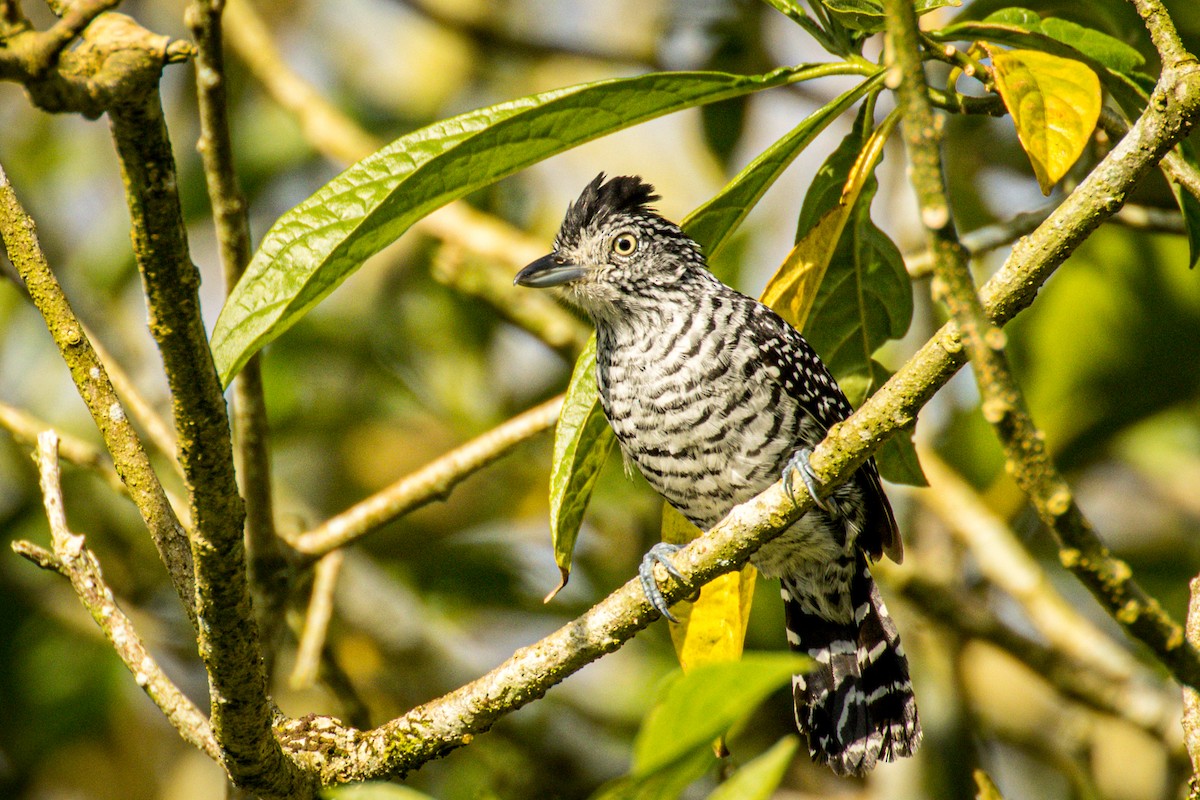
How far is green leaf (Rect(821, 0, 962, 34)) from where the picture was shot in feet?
7.59

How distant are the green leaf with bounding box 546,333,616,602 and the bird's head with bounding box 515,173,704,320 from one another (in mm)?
702

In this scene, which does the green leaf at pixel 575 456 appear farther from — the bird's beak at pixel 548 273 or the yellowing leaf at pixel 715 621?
the bird's beak at pixel 548 273

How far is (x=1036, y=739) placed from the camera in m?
4.39

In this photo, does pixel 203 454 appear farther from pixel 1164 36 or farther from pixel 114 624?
pixel 1164 36

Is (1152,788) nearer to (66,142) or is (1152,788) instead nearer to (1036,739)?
(1036,739)

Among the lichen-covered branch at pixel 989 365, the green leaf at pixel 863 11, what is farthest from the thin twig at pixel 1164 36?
the lichen-covered branch at pixel 989 365

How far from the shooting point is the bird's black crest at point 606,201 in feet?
12.5

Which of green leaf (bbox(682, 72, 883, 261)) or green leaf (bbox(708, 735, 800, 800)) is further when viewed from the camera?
green leaf (bbox(682, 72, 883, 261))

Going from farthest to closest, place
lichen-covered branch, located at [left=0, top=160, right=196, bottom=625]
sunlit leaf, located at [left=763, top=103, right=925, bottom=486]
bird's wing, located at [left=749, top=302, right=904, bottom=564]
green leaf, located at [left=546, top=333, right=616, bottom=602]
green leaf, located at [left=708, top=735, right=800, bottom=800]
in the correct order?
bird's wing, located at [left=749, top=302, right=904, bottom=564] < sunlit leaf, located at [left=763, top=103, right=925, bottom=486] < green leaf, located at [left=546, top=333, right=616, bottom=602] < lichen-covered branch, located at [left=0, top=160, right=196, bottom=625] < green leaf, located at [left=708, top=735, right=800, bottom=800]

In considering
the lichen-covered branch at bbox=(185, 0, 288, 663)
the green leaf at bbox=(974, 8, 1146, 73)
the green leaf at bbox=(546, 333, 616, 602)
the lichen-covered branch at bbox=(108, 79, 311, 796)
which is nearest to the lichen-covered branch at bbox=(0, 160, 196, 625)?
the lichen-covered branch at bbox=(108, 79, 311, 796)

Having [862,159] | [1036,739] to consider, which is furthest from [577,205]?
[1036,739]

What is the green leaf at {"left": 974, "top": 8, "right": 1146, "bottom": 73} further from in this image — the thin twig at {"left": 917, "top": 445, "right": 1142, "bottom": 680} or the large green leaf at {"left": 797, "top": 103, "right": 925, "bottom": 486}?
the thin twig at {"left": 917, "top": 445, "right": 1142, "bottom": 680}

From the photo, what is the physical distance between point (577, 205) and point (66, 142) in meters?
3.10

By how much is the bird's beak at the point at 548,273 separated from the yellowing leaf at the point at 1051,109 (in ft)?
5.30
